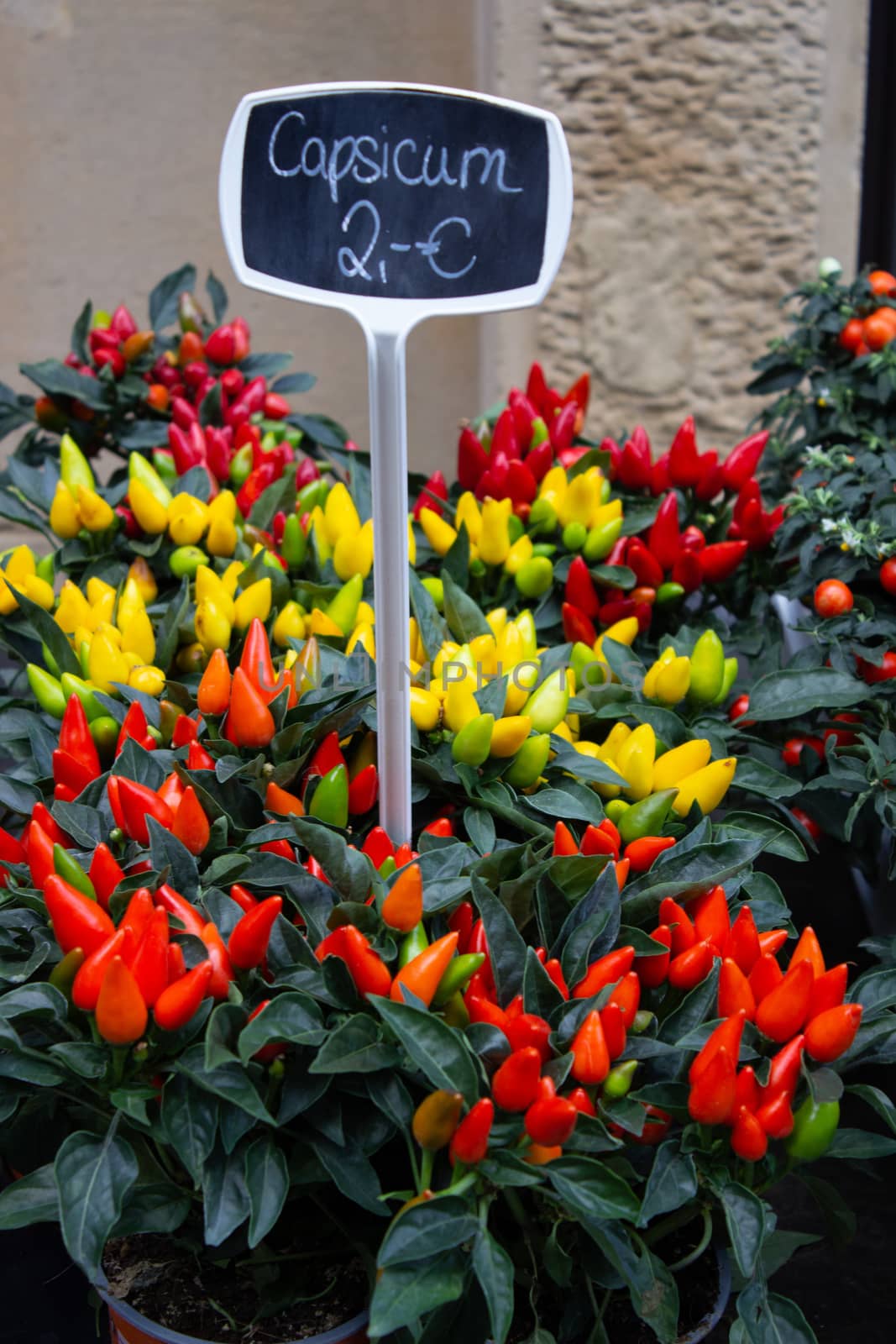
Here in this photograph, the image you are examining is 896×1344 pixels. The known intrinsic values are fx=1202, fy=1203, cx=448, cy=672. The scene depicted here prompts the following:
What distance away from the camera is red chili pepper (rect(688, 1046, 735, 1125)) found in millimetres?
665

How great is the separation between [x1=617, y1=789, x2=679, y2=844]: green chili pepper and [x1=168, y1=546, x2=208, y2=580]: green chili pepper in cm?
50

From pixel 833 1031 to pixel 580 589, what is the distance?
542mm

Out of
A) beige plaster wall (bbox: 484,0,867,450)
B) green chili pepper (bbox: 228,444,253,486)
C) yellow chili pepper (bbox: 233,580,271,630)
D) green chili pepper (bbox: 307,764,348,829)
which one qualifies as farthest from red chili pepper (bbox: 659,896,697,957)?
beige plaster wall (bbox: 484,0,867,450)

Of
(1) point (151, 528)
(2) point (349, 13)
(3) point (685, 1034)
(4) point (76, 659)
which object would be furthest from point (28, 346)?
(3) point (685, 1034)

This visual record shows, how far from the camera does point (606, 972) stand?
2.38 ft

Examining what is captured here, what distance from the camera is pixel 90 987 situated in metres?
0.69

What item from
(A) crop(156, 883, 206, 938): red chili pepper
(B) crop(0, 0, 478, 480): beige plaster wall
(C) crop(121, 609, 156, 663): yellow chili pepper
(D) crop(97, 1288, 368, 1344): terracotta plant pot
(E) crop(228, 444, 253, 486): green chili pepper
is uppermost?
(B) crop(0, 0, 478, 480): beige plaster wall

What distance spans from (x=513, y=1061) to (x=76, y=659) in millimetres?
560

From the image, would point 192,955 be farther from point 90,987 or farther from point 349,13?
point 349,13

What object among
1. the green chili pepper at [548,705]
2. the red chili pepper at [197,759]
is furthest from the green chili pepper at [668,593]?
the red chili pepper at [197,759]

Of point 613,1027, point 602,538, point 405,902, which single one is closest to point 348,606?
point 602,538

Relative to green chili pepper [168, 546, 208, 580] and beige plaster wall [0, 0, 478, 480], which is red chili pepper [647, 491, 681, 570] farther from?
beige plaster wall [0, 0, 478, 480]

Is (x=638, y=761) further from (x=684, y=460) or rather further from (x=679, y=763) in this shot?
(x=684, y=460)

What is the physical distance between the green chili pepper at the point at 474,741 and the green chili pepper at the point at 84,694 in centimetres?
29
